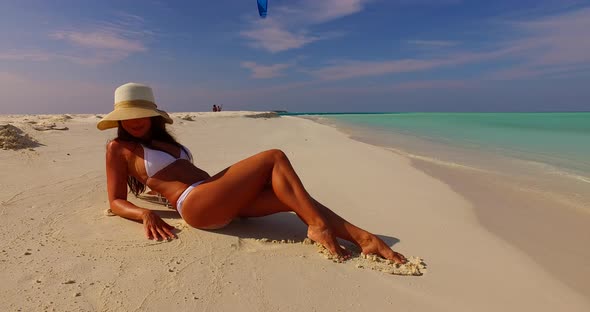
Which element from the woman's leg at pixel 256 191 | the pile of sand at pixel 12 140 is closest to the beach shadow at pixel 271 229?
the woman's leg at pixel 256 191

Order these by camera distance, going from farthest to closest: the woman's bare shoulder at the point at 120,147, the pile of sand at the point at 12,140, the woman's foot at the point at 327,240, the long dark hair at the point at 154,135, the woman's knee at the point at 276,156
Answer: the pile of sand at the point at 12,140 < the long dark hair at the point at 154,135 < the woman's bare shoulder at the point at 120,147 < the woman's knee at the point at 276,156 < the woman's foot at the point at 327,240

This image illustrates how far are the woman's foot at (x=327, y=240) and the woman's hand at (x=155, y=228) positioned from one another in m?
1.12

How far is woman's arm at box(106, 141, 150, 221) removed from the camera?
2980mm

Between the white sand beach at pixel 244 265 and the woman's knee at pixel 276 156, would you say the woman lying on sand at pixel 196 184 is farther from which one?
the white sand beach at pixel 244 265

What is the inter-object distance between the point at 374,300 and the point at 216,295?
944mm

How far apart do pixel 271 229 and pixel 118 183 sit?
1.36 meters

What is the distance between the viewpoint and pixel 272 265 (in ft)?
8.47

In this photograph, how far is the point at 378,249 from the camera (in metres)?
2.75

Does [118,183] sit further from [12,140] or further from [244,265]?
[12,140]

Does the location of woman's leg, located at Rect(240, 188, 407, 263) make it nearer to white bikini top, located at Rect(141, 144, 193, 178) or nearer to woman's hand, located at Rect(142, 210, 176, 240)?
woman's hand, located at Rect(142, 210, 176, 240)

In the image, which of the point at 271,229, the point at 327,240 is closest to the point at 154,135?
the point at 271,229

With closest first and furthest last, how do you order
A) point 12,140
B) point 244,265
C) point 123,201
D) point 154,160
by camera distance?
point 244,265
point 154,160
point 123,201
point 12,140

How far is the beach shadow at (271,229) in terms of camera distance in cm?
309

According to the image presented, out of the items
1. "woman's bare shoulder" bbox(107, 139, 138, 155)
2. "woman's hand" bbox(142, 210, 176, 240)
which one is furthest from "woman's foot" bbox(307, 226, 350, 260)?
"woman's bare shoulder" bbox(107, 139, 138, 155)
